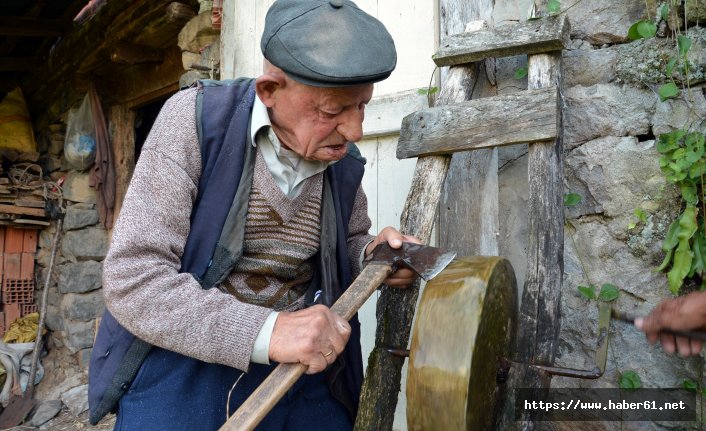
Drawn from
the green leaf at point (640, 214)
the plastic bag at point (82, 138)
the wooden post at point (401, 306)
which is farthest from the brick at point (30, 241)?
the green leaf at point (640, 214)

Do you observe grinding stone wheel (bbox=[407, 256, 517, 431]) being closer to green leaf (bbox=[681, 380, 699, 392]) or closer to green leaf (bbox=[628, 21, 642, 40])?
green leaf (bbox=[681, 380, 699, 392])

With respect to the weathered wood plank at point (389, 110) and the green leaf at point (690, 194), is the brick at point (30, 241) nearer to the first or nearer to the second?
the weathered wood plank at point (389, 110)

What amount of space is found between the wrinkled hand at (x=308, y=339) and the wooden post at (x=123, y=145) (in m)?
5.64

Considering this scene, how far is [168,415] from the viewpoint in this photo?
1.72m

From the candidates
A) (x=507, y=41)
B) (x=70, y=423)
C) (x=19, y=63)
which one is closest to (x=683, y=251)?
(x=507, y=41)

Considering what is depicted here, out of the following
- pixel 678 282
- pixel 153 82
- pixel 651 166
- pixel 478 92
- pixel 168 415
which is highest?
pixel 153 82

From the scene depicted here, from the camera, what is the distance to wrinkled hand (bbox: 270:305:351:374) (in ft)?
4.86

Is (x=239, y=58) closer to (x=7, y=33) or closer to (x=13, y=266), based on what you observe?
(x=7, y=33)

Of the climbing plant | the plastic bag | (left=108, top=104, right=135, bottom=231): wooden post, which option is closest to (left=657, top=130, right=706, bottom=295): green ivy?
the climbing plant

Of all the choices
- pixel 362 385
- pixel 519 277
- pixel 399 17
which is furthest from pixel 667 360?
pixel 399 17

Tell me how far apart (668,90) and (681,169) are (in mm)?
281

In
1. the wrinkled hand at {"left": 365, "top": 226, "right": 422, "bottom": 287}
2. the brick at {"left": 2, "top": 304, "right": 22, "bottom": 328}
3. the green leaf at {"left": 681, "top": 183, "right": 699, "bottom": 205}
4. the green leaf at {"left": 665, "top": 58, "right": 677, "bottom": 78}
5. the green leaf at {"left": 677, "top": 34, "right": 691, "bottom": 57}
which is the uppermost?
the green leaf at {"left": 677, "top": 34, "right": 691, "bottom": 57}

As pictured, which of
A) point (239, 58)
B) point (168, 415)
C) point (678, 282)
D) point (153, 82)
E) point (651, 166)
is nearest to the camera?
point (168, 415)

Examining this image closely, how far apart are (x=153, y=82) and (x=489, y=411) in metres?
5.20
